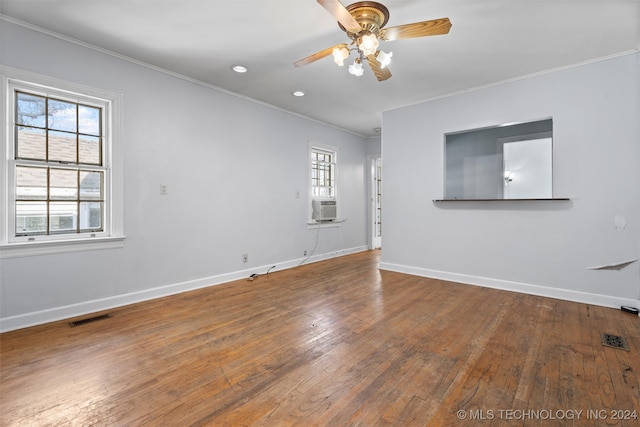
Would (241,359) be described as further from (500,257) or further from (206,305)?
(500,257)

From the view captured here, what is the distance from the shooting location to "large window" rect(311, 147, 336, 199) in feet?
18.3

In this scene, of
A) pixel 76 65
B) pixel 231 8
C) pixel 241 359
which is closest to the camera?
pixel 241 359

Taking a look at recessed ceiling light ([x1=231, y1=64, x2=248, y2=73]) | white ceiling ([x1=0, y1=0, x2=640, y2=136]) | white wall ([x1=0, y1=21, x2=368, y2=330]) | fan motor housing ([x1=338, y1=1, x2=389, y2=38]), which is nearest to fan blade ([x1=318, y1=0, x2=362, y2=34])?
fan motor housing ([x1=338, y1=1, x2=389, y2=38])

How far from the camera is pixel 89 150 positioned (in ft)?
9.80

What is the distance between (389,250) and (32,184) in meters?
4.44

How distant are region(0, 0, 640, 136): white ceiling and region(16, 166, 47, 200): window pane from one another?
4.29ft

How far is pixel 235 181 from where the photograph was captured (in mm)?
4215

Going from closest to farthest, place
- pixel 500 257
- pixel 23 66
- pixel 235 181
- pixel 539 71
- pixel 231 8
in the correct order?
pixel 231 8, pixel 23 66, pixel 539 71, pixel 500 257, pixel 235 181

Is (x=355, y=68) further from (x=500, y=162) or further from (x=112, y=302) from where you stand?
(x=112, y=302)

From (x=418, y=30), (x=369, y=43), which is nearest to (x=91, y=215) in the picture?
(x=369, y=43)

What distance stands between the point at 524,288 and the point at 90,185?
511cm

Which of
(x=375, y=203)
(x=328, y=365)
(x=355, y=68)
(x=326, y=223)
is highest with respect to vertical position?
(x=355, y=68)

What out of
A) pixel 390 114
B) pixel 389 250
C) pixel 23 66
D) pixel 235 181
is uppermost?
pixel 390 114

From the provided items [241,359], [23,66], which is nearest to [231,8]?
[23,66]
